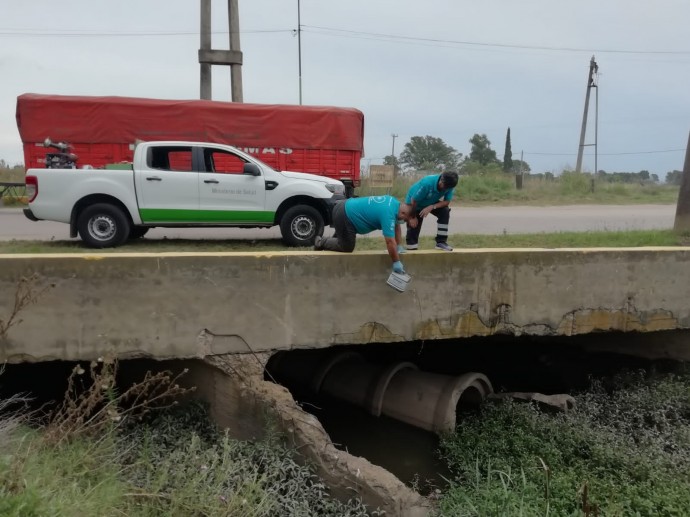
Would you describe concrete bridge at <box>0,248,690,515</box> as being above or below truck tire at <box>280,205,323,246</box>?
below

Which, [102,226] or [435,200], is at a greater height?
[435,200]

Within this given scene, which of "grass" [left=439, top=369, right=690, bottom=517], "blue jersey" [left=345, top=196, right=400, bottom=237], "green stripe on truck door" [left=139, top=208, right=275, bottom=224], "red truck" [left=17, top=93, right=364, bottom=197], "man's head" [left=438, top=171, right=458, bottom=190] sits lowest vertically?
"grass" [left=439, top=369, right=690, bottom=517]

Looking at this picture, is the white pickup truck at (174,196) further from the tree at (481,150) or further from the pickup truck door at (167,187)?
the tree at (481,150)

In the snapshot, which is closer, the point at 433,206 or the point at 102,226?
the point at 433,206

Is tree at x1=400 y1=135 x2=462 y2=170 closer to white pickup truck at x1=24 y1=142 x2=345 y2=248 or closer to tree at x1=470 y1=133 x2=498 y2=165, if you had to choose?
tree at x1=470 y1=133 x2=498 y2=165

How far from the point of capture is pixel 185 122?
44.0 ft

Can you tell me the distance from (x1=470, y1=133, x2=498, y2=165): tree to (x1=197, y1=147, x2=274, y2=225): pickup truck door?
49624 mm

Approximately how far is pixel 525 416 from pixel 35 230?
891cm

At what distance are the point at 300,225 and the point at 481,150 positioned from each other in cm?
5025

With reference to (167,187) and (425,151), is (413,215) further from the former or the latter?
(425,151)

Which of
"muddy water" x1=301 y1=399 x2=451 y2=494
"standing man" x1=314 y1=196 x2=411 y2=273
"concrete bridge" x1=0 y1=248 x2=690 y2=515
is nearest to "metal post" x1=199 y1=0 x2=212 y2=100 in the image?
"muddy water" x1=301 y1=399 x2=451 y2=494

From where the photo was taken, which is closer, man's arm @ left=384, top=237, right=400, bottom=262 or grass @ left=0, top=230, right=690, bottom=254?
man's arm @ left=384, top=237, right=400, bottom=262

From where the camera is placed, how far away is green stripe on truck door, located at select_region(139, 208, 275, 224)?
809 cm

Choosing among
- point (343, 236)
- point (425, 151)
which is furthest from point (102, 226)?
point (425, 151)
